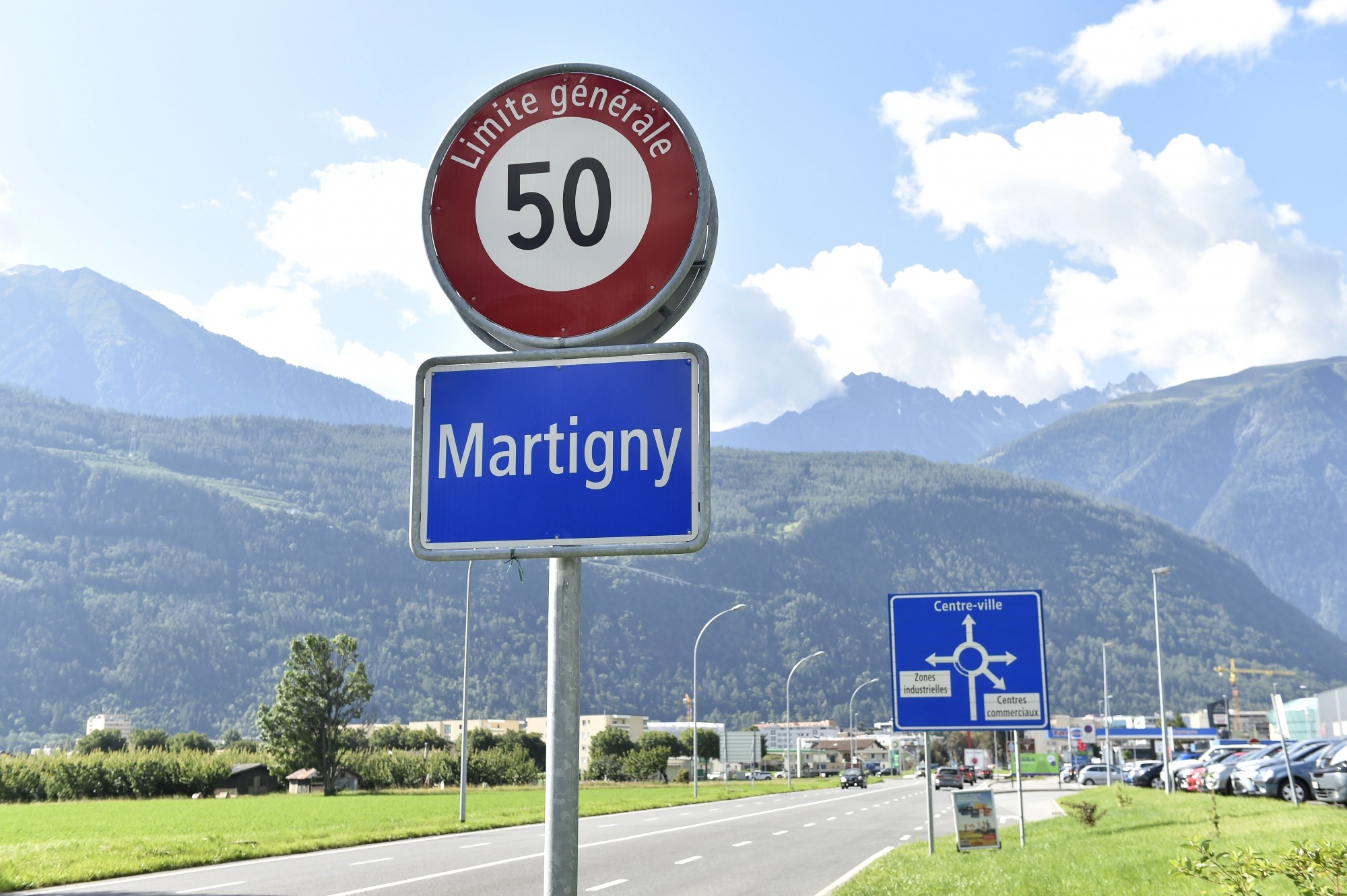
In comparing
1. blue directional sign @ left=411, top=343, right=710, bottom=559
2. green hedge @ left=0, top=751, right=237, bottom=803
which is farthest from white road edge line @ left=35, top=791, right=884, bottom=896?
green hedge @ left=0, top=751, right=237, bottom=803

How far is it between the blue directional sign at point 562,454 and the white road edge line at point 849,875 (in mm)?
14474

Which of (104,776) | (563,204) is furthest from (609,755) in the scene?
(563,204)

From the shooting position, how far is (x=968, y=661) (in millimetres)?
17562

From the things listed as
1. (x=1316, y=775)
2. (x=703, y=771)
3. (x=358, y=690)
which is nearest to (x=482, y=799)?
(x=358, y=690)

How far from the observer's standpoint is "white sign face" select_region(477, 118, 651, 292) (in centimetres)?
275

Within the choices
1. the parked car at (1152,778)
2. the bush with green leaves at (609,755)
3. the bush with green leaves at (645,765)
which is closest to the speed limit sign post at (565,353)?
the parked car at (1152,778)

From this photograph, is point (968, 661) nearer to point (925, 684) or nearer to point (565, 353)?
point (925, 684)

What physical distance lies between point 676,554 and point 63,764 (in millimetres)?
63765

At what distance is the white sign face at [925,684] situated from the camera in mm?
17016

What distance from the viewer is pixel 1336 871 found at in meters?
5.29

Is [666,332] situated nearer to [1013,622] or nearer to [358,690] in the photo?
[1013,622]

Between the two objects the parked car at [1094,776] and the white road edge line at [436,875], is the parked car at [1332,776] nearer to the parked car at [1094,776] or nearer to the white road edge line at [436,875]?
the white road edge line at [436,875]

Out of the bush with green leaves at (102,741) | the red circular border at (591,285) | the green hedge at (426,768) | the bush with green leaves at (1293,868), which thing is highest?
the red circular border at (591,285)

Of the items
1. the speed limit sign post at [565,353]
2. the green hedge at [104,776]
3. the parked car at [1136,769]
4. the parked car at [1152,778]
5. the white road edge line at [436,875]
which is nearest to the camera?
the speed limit sign post at [565,353]
